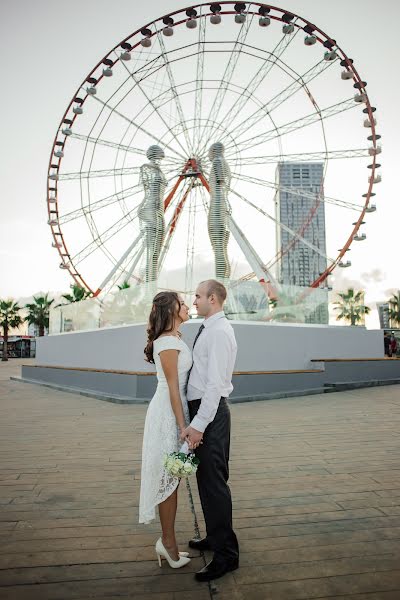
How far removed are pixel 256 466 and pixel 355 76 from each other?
51.4 ft

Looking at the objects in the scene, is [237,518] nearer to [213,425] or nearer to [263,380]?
[213,425]

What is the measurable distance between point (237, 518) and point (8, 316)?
44762 millimetres

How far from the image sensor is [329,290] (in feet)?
42.9

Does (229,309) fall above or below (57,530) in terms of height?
above

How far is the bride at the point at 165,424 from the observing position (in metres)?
2.24

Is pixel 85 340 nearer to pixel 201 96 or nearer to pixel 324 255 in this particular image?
pixel 324 255

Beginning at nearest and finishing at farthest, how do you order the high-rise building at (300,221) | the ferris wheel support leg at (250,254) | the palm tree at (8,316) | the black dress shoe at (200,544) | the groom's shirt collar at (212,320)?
1. the groom's shirt collar at (212,320)
2. the black dress shoe at (200,544)
3. the ferris wheel support leg at (250,254)
4. the high-rise building at (300,221)
5. the palm tree at (8,316)

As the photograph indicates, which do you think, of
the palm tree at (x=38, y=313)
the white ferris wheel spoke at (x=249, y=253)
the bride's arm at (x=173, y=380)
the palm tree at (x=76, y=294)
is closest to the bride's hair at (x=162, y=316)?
the bride's arm at (x=173, y=380)

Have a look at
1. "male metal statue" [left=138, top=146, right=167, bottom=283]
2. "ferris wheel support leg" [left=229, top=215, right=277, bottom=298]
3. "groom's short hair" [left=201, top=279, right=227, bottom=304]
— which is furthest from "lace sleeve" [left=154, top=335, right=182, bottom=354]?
"ferris wheel support leg" [left=229, top=215, right=277, bottom=298]

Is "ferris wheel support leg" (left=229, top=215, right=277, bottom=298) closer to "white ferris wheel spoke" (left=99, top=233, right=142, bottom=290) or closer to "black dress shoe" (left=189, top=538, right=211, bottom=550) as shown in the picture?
"white ferris wheel spoke" (left=99, top=233, right=142, bottom=290)

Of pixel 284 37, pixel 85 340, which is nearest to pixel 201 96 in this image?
pixel 284 37

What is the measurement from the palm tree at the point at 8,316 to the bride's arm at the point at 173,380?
44.7 meters

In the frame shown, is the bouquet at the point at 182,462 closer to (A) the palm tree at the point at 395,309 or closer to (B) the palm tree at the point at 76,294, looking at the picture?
(B) the palm tree at the point at 76,294

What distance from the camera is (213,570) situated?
7.03ft
